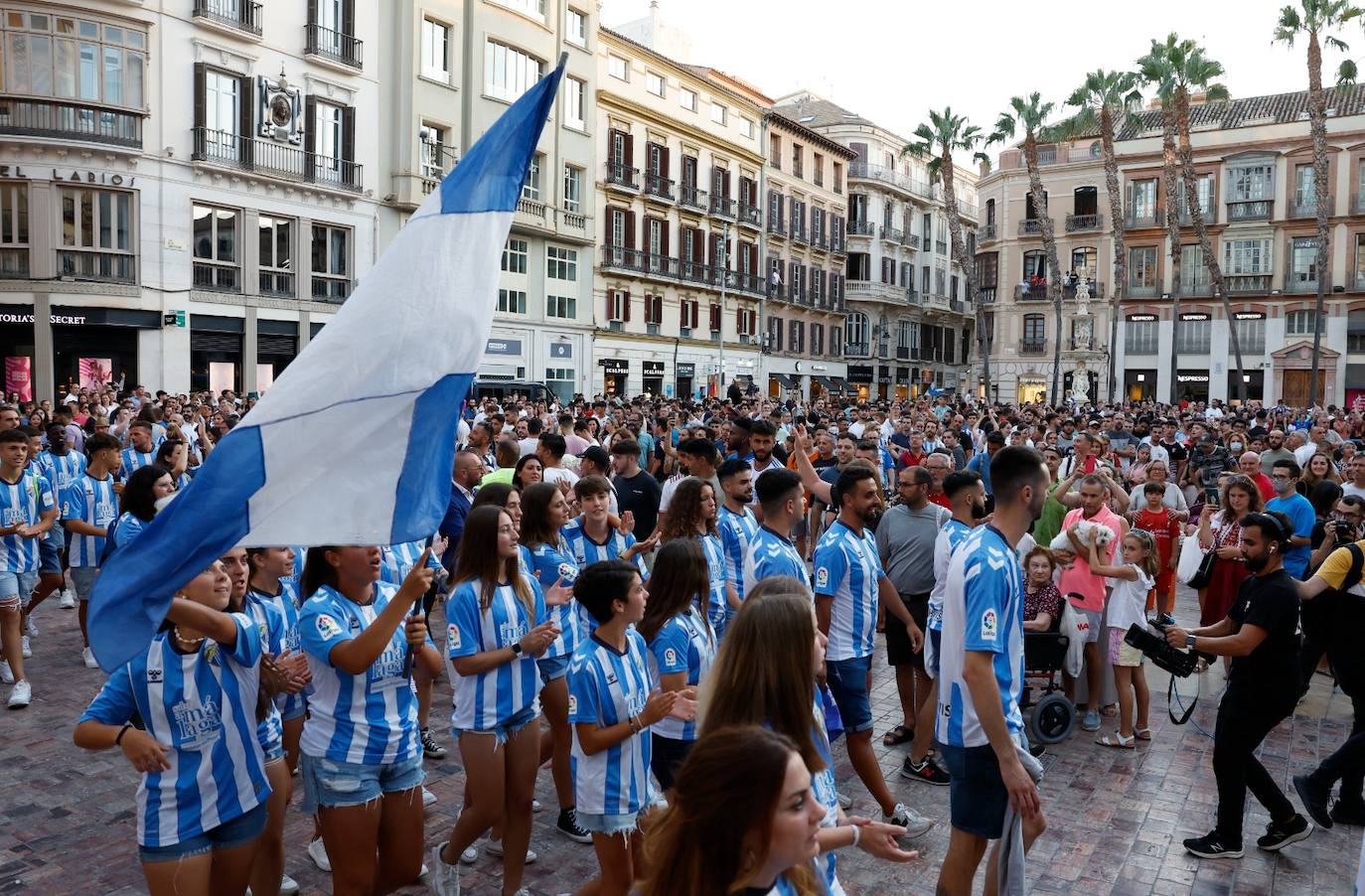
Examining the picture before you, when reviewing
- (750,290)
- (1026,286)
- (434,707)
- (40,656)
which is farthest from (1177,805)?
(1026,286)

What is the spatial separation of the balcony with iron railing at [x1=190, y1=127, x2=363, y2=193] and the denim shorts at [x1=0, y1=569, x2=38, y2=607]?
70.2 ft

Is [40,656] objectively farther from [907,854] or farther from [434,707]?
[907,854]

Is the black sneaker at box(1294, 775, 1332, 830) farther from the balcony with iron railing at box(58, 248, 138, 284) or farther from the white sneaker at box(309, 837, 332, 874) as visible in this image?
the balcony with iron railing at box(58, 248, 138, 284)

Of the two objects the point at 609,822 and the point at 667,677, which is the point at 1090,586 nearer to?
the point at 667,677

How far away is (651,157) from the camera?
43688 mm

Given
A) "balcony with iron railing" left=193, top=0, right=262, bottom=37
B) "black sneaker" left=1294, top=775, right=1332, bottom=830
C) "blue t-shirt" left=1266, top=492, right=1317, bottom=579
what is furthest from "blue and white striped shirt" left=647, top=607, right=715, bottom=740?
"balcony with iron railing" left=193, top=0, right=262, bottom=37

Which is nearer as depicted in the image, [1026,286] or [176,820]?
[176,820]

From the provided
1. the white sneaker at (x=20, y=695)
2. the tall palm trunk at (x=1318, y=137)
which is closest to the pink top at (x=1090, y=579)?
the white sneaker at (x=20, y=695)

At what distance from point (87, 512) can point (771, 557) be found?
21.5 feet

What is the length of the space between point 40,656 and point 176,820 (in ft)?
22.6

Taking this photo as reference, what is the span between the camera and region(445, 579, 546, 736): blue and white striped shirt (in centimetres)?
470

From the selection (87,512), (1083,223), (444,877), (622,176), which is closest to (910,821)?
(444,877)

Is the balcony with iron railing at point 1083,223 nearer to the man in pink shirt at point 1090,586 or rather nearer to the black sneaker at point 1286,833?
the man in pink shirt at point 1090,586

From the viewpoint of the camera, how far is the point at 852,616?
575cm
